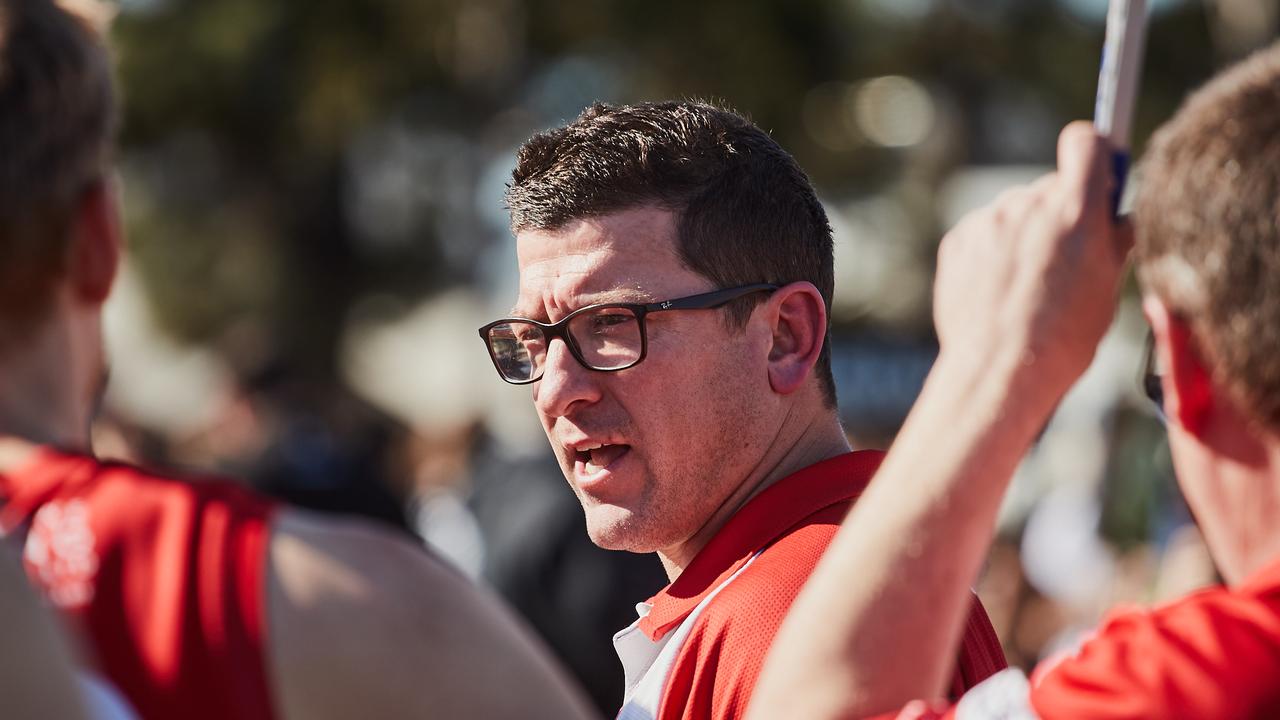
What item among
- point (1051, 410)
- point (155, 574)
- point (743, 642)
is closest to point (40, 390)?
point (155, 574)

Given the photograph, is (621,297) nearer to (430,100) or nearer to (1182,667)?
(1182,667)

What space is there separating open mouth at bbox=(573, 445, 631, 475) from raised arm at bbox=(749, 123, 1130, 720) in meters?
1.14

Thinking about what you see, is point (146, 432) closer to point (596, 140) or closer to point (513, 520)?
point (513, 520)

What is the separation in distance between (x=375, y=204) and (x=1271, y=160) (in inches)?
782

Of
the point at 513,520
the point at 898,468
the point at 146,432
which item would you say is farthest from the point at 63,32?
the point at 146,432

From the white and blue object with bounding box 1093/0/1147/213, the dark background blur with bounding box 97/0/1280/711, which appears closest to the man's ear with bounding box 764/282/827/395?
the white and blue object with bounding box 1093/0/1147/213

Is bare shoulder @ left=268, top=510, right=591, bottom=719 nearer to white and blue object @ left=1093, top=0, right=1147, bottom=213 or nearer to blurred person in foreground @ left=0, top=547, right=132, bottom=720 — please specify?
blurred person in foreground @ left=0, top=547, right=132, bottom=720

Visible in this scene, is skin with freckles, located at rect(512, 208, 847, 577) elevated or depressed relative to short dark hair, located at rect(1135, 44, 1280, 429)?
depressed

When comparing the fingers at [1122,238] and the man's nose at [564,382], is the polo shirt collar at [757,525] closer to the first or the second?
the man's nose at [564,382]

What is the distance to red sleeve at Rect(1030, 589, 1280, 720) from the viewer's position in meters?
1.46

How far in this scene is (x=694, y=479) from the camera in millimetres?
2719

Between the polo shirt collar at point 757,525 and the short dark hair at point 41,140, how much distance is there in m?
1.15

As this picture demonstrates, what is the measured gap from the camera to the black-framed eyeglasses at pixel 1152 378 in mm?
1689

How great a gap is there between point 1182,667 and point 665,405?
1.36m
